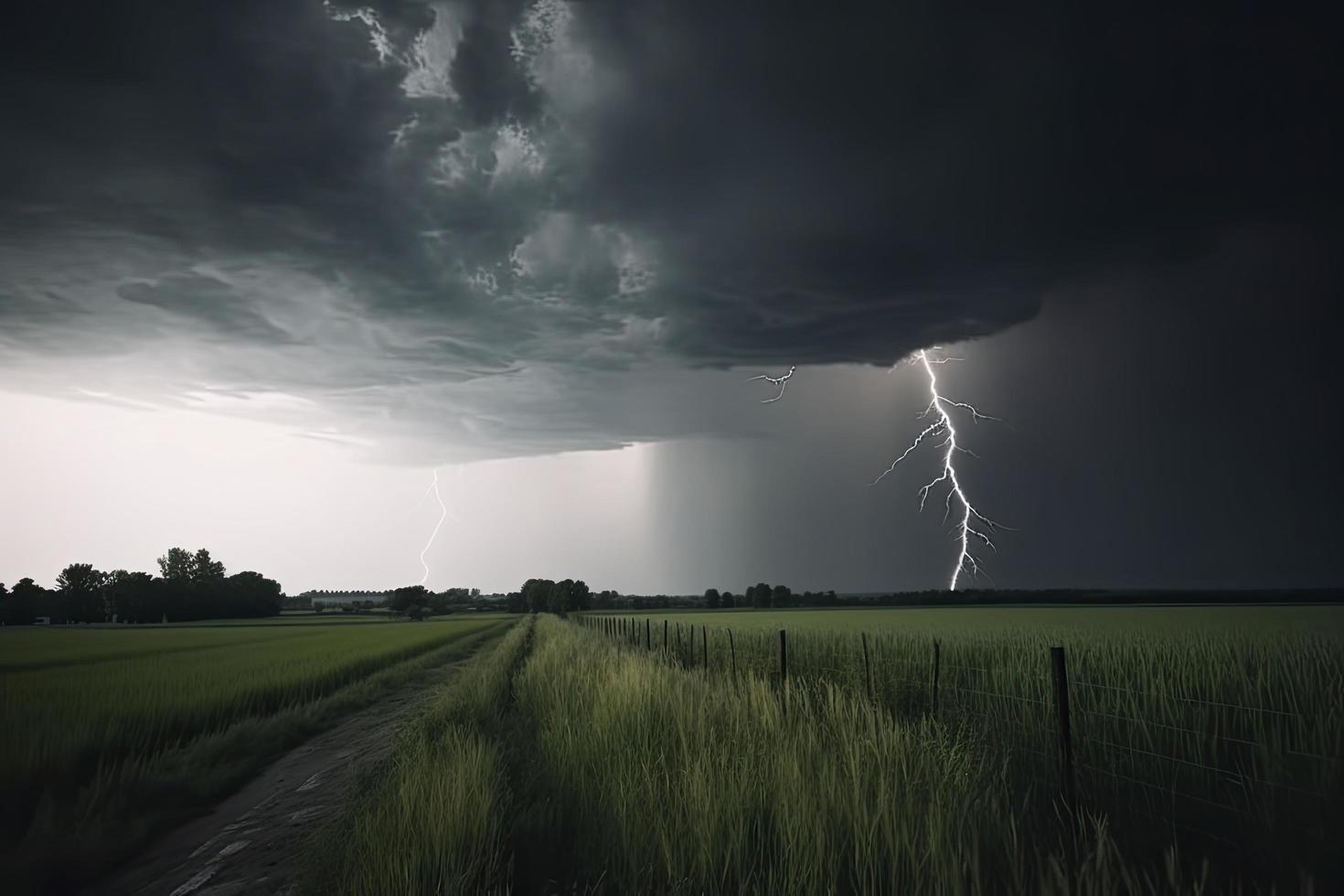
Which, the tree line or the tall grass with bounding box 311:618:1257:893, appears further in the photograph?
the tree line

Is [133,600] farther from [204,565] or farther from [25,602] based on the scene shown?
[204,565]

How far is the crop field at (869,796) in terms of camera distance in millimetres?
3457

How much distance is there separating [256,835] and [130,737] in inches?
179

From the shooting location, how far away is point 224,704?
1273 cm

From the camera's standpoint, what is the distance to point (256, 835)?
6902mm

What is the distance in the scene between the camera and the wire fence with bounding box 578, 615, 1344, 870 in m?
4.61

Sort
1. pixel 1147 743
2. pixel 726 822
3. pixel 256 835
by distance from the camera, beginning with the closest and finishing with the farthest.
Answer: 1. pixel 726 822
2. pixel 1147 743
3. pixel 256 835

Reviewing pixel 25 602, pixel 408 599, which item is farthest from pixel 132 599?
pixel 408 599

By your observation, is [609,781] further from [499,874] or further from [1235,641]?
[1235,641]

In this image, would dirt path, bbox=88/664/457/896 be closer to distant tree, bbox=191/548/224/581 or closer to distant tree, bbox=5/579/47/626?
distant tree, bbox=5/579/47/626

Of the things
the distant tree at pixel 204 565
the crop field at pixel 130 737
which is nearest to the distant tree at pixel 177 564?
the distant tree at pixel 204 565

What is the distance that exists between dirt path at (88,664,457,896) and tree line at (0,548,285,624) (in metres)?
87.6

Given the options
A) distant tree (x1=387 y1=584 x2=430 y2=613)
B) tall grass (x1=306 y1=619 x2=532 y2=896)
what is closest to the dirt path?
tall grass (x1=306 y1=619 x2=532 y2=896)

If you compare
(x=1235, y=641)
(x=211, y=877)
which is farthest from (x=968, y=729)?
(x=211, y=877)
